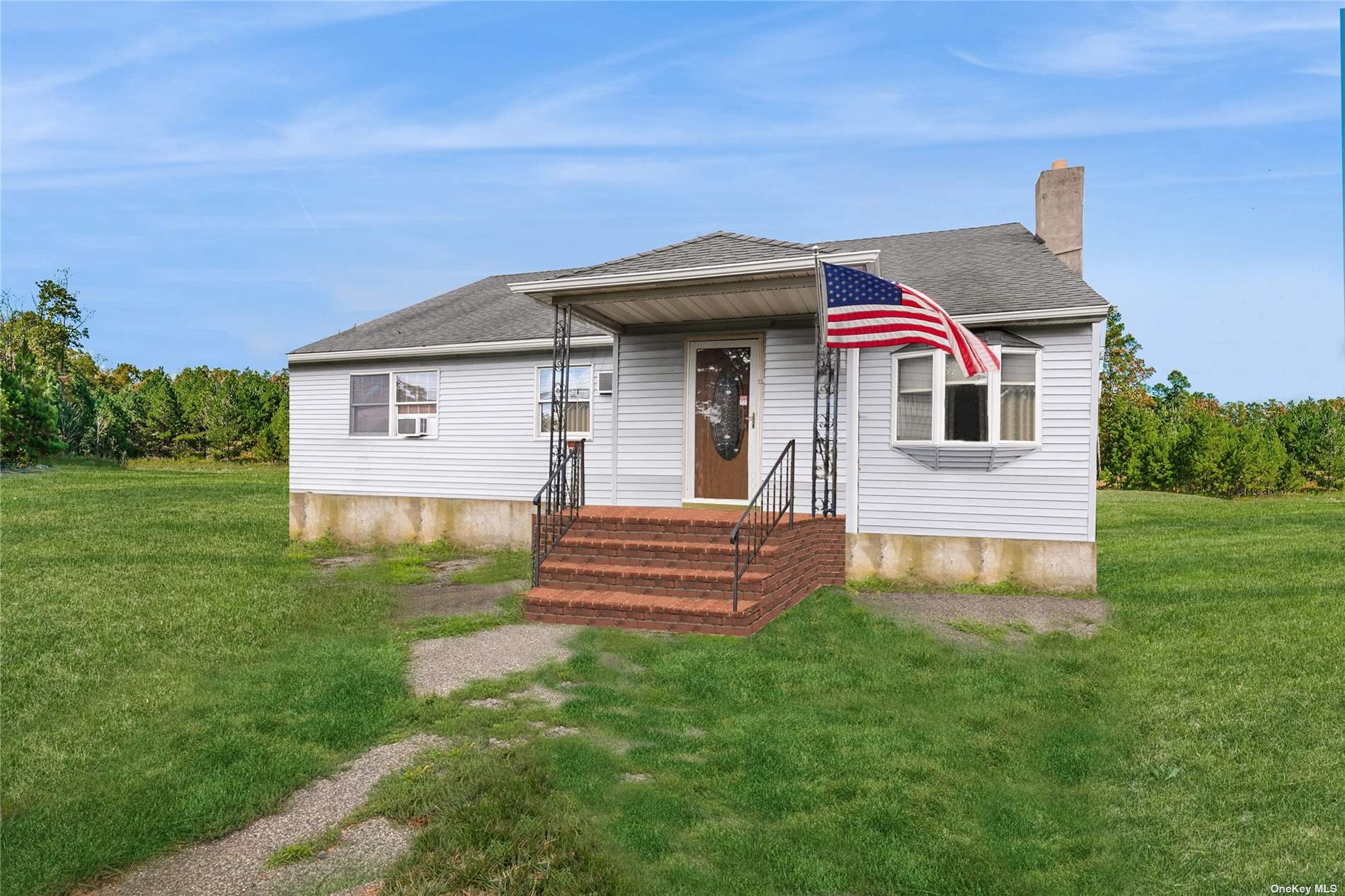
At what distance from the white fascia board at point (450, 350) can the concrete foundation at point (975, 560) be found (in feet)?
16.6

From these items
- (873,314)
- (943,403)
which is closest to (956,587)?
(943,403)

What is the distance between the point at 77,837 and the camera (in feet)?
12.4

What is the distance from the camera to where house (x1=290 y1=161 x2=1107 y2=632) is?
8883mm

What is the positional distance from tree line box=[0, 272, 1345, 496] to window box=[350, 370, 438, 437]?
1567 centimetres

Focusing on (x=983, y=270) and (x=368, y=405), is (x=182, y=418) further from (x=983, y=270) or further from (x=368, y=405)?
(x=983, y=270)

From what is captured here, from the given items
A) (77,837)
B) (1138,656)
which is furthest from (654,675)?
(1138,656)

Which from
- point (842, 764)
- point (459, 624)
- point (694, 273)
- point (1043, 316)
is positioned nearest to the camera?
point (842, 764)

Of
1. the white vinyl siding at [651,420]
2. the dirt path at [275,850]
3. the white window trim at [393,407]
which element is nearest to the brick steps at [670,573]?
the white vinyl siding at [651,420]

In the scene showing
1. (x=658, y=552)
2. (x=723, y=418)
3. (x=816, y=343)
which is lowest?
(x=658, y=552)

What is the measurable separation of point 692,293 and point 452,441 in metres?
6.13

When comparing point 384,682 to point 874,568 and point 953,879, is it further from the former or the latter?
point 874,568

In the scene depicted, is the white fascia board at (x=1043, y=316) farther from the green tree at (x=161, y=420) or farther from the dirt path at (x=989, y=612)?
the green tree at (x=161, y=420)

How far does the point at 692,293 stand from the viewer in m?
9.59

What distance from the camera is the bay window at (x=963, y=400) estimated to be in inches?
398
